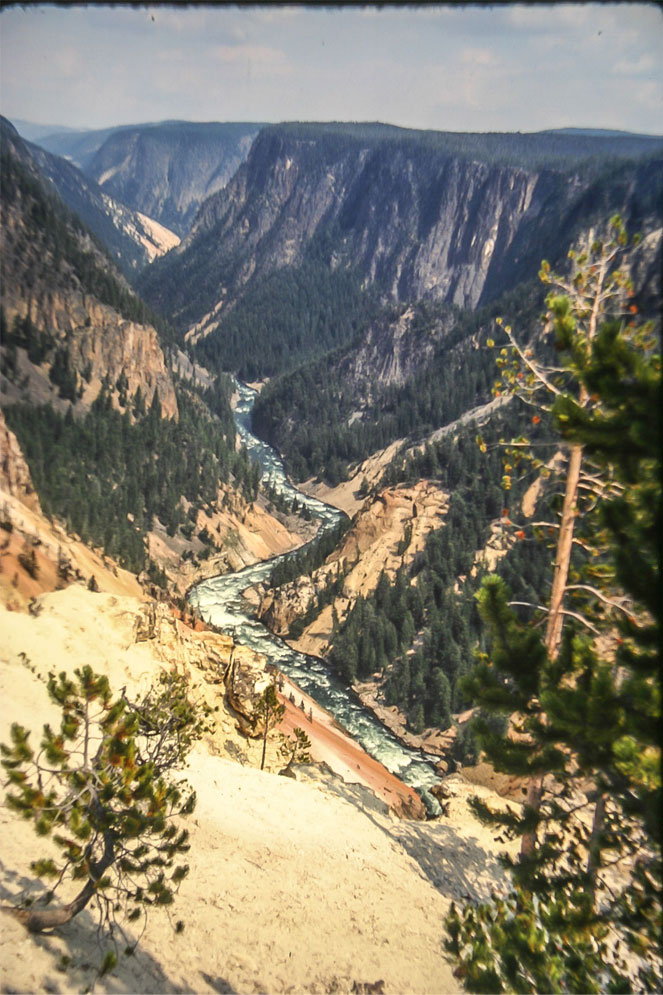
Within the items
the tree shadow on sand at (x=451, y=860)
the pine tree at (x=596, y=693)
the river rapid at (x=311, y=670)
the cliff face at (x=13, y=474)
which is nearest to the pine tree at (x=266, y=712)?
the tree shadow on sand at (x=451, y=860)

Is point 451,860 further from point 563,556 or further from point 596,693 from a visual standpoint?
point 596,693

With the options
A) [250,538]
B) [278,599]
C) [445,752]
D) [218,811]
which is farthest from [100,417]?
[218,811]

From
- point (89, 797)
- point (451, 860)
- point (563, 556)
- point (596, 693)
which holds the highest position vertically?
point (563, 556)

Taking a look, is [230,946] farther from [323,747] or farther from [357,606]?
[357,606]

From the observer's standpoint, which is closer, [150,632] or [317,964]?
[317,964]

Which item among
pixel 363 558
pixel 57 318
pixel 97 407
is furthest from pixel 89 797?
pixel 57 318

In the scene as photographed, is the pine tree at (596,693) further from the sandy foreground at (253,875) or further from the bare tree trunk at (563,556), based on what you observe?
the sandy foreground at (253,875)

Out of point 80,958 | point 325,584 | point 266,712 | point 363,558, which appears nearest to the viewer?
point 80,958
